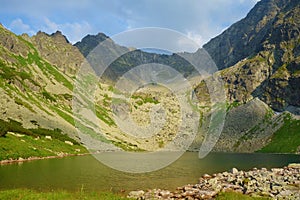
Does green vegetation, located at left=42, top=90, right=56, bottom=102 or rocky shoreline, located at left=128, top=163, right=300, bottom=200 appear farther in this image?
green vegetation, located at left=42, top=90, right=56, bottom=102

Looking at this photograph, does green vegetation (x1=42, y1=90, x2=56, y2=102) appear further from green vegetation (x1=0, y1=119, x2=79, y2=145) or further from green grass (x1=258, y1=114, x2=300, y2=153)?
green grass (x1=258, y1=114, x2=300, y2=153)

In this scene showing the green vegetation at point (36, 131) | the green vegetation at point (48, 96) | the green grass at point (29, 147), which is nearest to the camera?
the green grass at point (29, 147)

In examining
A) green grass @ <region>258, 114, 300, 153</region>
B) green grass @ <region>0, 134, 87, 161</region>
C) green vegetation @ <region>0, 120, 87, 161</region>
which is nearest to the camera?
green grass @ <region>0, 134, 87, 161</region>

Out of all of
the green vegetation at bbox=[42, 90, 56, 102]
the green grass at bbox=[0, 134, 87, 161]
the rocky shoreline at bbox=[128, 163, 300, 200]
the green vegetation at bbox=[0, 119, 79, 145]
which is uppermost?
the green vegetation at bbox=[42, 90, 56, 102]

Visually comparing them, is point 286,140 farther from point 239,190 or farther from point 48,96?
point 239,190

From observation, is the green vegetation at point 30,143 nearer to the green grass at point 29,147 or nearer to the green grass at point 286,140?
the green grass at point 29,147

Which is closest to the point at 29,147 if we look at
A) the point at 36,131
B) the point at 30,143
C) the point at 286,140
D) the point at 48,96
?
the point at 30,143

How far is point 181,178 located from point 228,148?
147996 mm

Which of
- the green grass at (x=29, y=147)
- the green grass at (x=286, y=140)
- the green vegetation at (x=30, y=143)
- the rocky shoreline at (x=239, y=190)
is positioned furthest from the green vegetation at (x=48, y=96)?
the rocky shoreline at (x=239, y=190)

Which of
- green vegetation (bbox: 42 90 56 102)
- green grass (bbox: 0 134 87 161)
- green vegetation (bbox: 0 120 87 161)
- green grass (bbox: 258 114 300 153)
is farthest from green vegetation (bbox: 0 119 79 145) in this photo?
green grass (bbox: 258 114 300 153)

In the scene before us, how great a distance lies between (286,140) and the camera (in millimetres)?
177500

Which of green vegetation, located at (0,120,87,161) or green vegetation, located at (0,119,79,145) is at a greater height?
green vegetation, located at (0,119,79,145)

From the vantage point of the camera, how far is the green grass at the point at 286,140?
6585 inches

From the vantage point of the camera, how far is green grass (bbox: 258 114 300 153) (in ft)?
549
